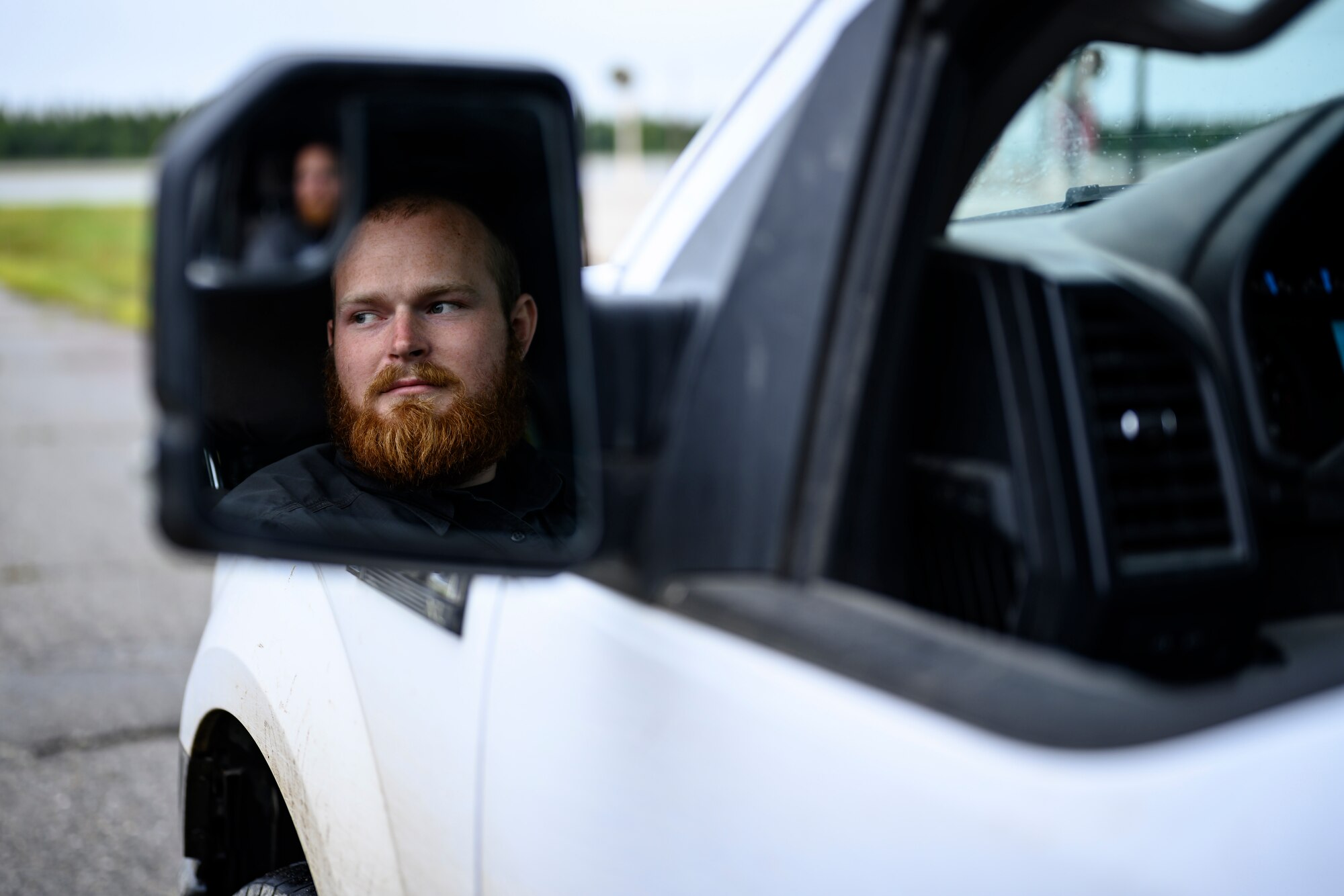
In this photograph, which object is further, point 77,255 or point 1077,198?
point 77,255

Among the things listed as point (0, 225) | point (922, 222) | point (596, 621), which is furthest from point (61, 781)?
point (0, 225)

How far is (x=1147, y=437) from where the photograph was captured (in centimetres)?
125

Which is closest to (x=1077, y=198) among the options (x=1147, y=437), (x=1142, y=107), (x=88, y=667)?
(x=1142, y=107)

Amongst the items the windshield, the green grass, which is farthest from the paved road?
the green grass

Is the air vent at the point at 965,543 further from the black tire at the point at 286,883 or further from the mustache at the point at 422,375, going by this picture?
the black tire at the point at 286,883

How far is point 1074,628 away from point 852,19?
2.00 feet

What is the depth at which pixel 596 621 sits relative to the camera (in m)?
1.43

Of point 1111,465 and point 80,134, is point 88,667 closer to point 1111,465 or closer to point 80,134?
point 1111,465

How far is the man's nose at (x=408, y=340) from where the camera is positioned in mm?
1584

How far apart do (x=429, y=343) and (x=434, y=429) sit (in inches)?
4.0

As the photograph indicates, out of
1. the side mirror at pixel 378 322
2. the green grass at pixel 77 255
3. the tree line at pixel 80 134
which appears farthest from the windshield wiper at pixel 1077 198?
the tree line at pixel 80 134

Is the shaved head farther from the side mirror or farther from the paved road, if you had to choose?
the paved road

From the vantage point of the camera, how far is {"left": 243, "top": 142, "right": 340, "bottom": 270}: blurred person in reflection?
139 cm

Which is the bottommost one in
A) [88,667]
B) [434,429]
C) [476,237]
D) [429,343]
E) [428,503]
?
[88,667]
